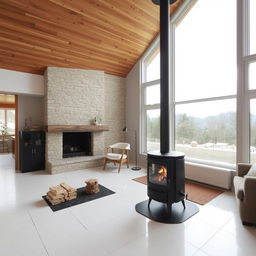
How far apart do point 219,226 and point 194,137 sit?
251 centimetres

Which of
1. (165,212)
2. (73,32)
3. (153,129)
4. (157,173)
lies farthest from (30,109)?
(165,212)

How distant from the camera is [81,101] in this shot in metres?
Result: 5.33

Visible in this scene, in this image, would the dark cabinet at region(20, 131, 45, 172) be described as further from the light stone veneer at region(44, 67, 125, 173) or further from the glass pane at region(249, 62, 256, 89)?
the glass pane at region(249, 62, 256, 89)

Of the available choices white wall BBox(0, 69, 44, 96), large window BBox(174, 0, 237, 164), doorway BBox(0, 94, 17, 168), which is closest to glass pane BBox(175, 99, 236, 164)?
large window BBox(174, 0, 237, 164)

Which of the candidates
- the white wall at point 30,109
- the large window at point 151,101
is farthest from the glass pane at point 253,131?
the white wall at point 30,109

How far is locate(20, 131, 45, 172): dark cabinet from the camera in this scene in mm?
4742

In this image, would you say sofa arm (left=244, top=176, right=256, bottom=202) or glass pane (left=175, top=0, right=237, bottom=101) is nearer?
sofa arm (left=244, top=176, right=256, bottom=202)

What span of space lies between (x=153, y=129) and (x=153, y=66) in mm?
2020

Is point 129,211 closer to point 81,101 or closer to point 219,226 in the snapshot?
point 219,226

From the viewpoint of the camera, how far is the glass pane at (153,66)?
17.7 ft

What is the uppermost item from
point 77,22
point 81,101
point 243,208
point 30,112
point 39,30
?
point 77,22

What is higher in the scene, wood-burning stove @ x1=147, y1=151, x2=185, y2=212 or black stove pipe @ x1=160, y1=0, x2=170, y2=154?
black stove pipe @ x1=160, y1=0, x2=170, y2=154

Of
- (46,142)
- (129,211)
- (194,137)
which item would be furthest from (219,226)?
(46,142)

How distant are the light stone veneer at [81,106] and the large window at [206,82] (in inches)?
89.8
